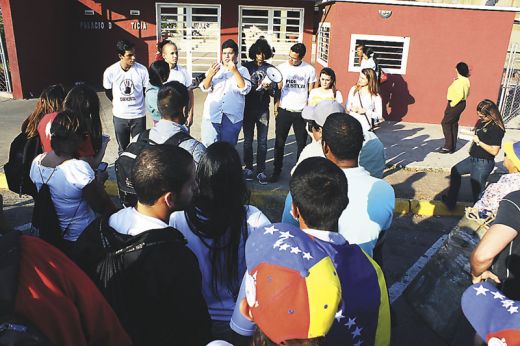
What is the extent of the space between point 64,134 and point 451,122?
7.22 metres

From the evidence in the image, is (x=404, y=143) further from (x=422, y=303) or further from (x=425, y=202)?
(x=422, y=303)

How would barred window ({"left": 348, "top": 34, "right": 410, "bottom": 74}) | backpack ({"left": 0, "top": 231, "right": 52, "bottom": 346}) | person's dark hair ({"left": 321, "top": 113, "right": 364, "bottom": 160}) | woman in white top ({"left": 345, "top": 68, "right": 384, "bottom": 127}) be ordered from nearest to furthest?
backpack ({"left": 0, "top": 231, "right": 52, "bottom": 346}), person's dark hair ({"left": 321, "top": 113, "right": 364, "bottom": 160}), woman in white top ({"left": 345, "top": 68, "right": 384, "bottom": 127}), barred window ({"left": 348, "top": 34, "right": 410, "bottom": 74})

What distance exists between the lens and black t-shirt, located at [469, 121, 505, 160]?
5.20 metres

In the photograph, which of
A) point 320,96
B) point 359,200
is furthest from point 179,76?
point 359,200

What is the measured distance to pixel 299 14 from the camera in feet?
48.7

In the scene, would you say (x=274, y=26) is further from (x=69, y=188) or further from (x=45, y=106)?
(x=69, y=188)

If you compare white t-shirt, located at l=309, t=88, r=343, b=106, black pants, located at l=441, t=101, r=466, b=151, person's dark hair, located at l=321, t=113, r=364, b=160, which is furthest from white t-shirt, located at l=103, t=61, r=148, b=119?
black pants, located at l=441, t=101, r=466, b=151

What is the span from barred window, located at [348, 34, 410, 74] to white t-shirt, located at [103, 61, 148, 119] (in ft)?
20.2

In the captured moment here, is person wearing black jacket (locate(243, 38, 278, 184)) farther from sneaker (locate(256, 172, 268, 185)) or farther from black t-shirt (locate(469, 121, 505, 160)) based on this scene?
black t-shirt (locate(469, 121, 505, 160))

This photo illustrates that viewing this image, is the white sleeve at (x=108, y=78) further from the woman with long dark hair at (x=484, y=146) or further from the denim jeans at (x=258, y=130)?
the woman with long dark hair at (x=484, y=146)

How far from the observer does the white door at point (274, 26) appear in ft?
48.5

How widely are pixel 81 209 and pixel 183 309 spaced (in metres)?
1.53

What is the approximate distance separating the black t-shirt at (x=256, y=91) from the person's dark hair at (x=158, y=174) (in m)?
4.02

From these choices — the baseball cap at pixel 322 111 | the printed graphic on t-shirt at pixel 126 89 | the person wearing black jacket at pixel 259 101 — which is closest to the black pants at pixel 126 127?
the printed graphic on t-shirt at pixel 126 89
